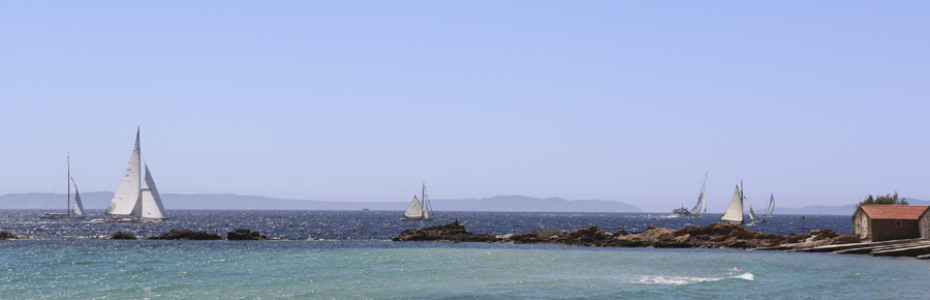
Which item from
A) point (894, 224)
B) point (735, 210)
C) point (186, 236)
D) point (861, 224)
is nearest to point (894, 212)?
point (894, 224)

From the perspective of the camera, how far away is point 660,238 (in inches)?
2982

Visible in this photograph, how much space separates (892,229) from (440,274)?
40.4 meters

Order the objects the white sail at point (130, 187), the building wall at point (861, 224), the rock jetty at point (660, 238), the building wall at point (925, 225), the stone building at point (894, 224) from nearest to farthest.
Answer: the building wall at point (925, 225) < the stone building at point (894, 224) < the building wall at point (861, 224) < the rock jetty at point (660, 238) < the white sail at point (130, 187)

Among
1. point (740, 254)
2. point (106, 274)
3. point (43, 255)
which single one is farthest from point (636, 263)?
point (43, 255)

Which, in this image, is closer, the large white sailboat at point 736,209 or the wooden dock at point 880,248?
the wooden dock at point 880,248

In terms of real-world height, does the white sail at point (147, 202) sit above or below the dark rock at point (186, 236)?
above

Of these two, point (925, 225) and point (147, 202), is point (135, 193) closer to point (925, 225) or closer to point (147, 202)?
point (147, 202)

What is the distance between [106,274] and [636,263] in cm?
3323

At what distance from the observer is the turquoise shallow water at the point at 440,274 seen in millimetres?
36062

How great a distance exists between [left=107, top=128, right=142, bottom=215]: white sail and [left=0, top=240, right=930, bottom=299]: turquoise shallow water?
45.3 meters

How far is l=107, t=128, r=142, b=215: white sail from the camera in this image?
109062 millimetres

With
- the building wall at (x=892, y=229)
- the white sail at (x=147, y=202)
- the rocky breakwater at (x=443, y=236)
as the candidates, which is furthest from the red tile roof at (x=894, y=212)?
the white sail at (x=147, y=202)

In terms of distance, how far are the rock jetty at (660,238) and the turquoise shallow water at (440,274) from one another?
21.7 feet

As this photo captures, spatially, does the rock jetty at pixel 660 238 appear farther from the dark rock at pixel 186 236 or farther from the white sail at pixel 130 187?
the white sail at pixel 130 187
